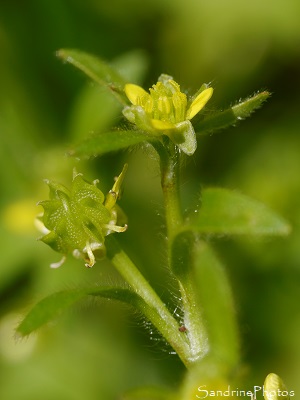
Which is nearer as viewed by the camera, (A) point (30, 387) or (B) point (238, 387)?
(B) point (238, 387)

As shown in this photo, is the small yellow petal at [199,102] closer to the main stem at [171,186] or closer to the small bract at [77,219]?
the main stem at [171,186]

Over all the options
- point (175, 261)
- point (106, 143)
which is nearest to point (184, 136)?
point (106, 143)

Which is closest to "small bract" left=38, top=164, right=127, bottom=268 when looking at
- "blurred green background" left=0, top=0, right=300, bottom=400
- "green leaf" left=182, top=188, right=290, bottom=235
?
"green leaf" left=182, top=188, right=290, bottom=235

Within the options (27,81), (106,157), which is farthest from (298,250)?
(27,81)

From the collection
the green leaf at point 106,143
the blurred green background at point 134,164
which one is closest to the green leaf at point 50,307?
the green leaf at point 106,143

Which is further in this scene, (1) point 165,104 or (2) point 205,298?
(1) point 165,104

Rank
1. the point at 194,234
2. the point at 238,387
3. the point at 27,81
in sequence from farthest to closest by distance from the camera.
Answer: the point at 27,81
the point at 194,234
the point at 238,387

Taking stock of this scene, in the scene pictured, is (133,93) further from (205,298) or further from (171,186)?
(205,298)

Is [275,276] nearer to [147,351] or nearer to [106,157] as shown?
[147,351]
